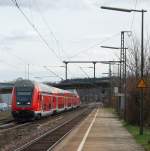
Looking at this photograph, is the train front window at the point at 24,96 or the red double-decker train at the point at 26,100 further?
the train front window at the point at 24,96

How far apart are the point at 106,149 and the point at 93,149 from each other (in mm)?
524

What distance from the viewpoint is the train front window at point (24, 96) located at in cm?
4870

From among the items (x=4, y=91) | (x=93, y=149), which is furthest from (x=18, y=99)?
(x=4, y=91)

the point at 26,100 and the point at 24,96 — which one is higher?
the point at 24,96

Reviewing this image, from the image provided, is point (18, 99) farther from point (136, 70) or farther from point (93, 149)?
point (93, 149)

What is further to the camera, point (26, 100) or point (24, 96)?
point (24, 96)

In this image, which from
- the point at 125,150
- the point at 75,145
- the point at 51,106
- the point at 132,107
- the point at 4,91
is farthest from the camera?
the point at 4,91

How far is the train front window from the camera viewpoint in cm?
4870

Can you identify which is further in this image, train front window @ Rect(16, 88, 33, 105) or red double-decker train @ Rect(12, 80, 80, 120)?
train front window @ Rect(16, 88, 33, 105)

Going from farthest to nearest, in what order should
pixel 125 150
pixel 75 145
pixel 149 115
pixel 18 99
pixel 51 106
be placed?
pixel 51 106 → pixel 18 99 → pixel 149 115 → pixel 75 145 → pixel 125 150

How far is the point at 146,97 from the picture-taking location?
4034 centimetres

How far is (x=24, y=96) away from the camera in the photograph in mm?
48969

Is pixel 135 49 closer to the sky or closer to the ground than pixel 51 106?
closer to the sky

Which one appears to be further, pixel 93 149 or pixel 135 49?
pixel 135 49
